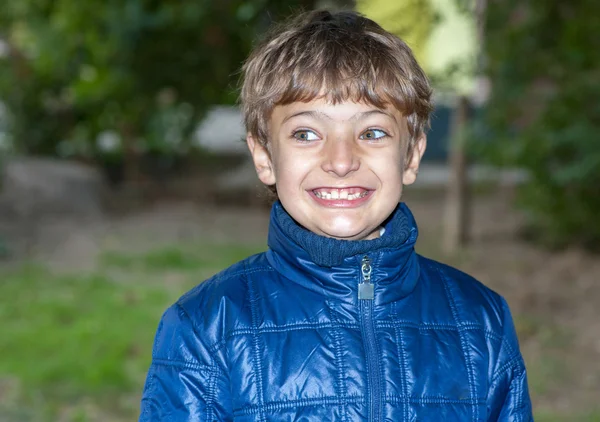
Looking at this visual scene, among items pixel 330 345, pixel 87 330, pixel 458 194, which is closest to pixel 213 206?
pixel 458 194

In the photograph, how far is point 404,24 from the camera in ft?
23.0

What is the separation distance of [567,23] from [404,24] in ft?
4.45

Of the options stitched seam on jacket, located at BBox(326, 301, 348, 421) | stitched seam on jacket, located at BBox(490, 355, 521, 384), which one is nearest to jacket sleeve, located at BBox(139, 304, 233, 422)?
stitched seam on jacket, located at BBox(326, 301, 348, 421)

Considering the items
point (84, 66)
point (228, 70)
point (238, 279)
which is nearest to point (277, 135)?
point (238, 279)

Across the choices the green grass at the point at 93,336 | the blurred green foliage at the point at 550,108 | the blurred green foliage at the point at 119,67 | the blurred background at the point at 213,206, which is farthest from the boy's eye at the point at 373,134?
the blurred green foliage at the point at 550,108

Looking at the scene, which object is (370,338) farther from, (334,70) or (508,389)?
(334,70)

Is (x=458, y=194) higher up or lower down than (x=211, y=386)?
higher up

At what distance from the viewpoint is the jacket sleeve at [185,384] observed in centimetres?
146

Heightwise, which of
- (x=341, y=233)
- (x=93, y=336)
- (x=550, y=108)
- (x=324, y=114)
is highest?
(x=550, y=108)

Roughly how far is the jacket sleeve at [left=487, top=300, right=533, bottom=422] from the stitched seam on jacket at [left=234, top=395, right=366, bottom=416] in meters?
0.29

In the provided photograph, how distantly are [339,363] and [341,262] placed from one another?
0.63 ft

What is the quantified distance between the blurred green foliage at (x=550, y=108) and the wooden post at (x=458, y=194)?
18.7 inches

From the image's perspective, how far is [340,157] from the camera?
1.56 meters

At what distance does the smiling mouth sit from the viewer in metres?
1.60
